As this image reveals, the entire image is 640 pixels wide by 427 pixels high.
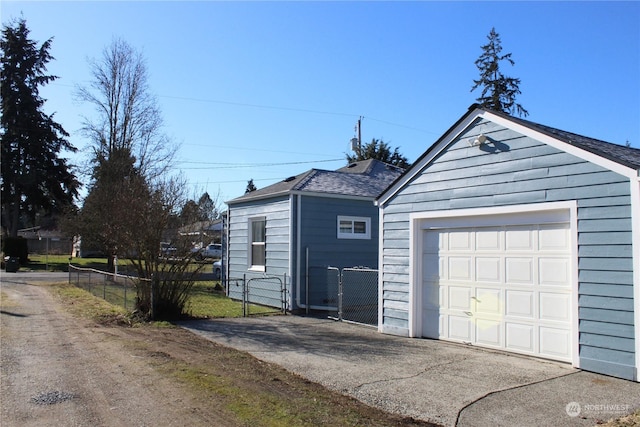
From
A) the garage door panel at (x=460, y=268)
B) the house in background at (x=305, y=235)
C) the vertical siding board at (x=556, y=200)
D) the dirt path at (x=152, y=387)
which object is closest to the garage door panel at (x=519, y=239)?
the vertical siding board at (x=556, y=200)

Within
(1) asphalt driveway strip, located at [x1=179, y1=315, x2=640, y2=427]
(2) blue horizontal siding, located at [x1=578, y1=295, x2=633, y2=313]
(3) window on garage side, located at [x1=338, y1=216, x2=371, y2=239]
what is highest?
(3) window on garage side, located at [x1=338, y1=216, x2=371, y2=239]

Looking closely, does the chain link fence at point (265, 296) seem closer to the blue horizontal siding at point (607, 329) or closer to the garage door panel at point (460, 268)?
the garage door panel at point (460, 268)

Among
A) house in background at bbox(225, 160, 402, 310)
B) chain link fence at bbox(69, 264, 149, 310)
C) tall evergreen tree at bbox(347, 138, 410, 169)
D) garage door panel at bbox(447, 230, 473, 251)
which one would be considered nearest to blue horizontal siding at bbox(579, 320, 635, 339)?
garage door panel at bbox(447, 230, 473, 251)

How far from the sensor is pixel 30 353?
824 cm

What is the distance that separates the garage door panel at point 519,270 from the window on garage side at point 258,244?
839 cm

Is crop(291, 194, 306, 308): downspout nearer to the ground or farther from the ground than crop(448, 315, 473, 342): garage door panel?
farther from the ground

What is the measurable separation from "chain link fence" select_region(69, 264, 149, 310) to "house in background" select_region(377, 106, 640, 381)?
21.7 feet

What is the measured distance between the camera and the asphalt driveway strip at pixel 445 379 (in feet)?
17.7

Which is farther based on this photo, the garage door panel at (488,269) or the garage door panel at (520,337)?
the garage door panel at (488,269)

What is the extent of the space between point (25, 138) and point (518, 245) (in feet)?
134

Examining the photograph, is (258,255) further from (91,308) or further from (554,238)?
(554,238)

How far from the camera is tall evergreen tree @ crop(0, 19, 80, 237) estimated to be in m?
38.3

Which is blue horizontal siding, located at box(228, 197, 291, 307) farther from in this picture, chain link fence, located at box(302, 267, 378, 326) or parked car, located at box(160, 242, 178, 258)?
parked car, located at box(160, 242, 178, 258)

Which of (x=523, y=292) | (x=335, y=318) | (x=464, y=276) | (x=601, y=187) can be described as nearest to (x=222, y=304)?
(x=335, y=318)
